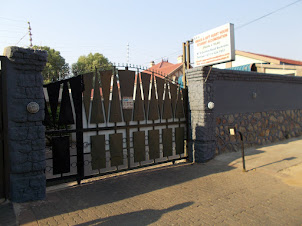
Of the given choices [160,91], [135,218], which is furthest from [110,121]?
[135,218]

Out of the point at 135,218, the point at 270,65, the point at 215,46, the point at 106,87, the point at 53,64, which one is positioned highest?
the point at 53,64

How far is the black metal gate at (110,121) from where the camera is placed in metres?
5.33

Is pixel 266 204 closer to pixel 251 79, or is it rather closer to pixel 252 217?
pixel 252 217

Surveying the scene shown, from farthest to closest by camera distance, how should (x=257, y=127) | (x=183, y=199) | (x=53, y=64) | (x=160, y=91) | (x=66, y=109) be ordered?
(x=53, y=64) → (x=257, y=127) → (x=160, y=91) → (x=66, y=109) → (x=183, y=199)

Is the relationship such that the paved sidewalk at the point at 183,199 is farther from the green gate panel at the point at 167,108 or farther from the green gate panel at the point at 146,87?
the green gate panel at the point at 146,87

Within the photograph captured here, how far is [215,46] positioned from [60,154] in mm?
5313

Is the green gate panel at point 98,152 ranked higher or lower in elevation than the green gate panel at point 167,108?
lower

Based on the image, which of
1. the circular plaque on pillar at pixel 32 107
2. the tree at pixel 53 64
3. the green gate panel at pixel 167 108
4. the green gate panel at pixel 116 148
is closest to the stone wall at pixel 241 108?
the green gate panel at pixel 167 108

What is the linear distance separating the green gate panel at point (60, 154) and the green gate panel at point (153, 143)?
2208mm

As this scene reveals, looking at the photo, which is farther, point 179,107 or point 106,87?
point 179,107

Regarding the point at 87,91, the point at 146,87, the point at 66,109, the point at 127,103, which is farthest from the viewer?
the point at 146,87

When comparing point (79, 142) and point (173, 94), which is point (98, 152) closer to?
point (79, 142)

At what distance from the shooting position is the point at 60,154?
5.25 m

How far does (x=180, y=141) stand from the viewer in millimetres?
7332
